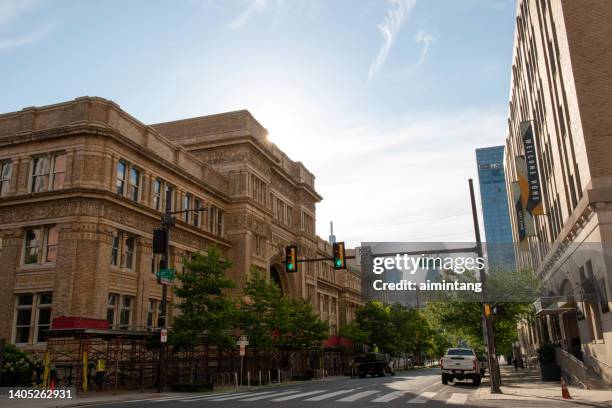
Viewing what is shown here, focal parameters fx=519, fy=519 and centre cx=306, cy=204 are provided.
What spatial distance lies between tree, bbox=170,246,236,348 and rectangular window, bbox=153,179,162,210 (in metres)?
7.19

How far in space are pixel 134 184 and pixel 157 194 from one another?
2747 mm

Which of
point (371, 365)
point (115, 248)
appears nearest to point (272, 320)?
point (115, 248)

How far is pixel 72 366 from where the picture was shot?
85.3 feet

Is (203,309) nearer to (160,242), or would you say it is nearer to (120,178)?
(160,242)

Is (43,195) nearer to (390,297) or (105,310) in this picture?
(105,310)

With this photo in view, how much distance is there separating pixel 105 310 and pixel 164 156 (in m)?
13.0

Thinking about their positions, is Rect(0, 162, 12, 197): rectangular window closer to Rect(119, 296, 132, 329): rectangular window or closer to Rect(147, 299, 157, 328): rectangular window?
Rect(119, 296, 132, 329): rectangular window

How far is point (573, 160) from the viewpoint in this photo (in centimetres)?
2642

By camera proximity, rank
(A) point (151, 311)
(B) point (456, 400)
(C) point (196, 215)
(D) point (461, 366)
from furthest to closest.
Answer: (C) point (196, 215) < (A) point (151, 311) < (D) point (461, 366) < (B) point (456, 400)

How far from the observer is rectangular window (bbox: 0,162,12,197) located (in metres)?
32.4

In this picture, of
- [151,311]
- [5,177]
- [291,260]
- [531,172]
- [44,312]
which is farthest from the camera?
[531,172]

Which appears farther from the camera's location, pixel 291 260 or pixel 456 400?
pixel 291 260

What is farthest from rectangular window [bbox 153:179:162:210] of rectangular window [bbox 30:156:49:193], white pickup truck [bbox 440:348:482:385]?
white pickup truck [bbox 440:348:482:385]

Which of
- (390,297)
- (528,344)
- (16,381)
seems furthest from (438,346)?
(16,381)
